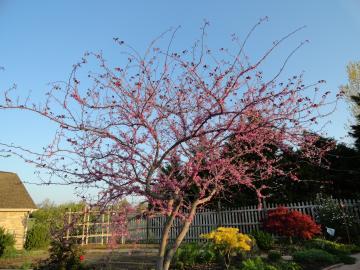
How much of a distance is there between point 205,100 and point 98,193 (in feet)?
6.54

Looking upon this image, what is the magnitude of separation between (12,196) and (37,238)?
17.1 feet

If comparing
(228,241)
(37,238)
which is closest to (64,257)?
(228,241)

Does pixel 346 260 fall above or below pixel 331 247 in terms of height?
below

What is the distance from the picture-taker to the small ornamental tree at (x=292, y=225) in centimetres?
984

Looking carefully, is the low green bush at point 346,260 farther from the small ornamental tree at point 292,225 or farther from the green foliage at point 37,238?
the green foliage at point 37,238

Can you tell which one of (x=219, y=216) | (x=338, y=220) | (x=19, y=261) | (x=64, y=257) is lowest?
(x=19, y=261)

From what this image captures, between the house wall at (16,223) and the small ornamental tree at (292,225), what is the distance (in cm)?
1456

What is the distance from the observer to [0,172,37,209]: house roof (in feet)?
61.6

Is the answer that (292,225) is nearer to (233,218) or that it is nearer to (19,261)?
(233,218)

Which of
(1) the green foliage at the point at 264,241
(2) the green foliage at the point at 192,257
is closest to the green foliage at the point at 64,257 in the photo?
(2) the green foliage at the point at 192,257

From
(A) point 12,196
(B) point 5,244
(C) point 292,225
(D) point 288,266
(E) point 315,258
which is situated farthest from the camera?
(A) point 12,196

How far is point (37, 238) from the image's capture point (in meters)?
16.2

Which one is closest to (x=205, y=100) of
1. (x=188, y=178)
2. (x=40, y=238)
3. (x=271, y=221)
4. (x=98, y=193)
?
(x=188, y=178)

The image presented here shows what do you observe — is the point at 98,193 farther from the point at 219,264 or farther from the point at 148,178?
the point at 219,264
